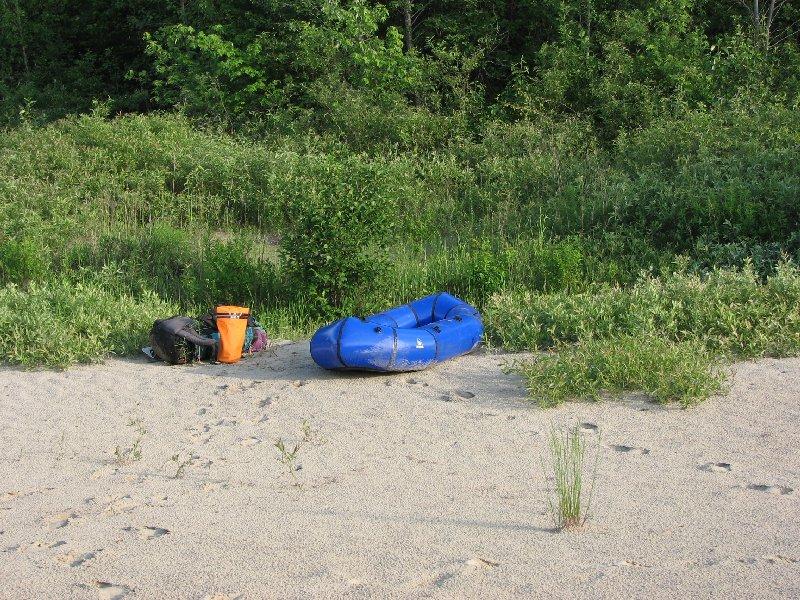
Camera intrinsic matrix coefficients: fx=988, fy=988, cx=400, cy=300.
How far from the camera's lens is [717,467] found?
225 inches

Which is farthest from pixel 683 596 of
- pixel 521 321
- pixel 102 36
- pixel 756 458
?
pixel 102 36

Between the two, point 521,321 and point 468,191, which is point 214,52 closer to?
point 468,191

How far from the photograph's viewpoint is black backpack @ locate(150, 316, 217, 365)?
28.9ft

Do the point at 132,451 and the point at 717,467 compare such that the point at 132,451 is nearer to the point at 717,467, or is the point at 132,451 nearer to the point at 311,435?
the point at 311,435

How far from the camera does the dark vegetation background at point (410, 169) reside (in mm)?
10297

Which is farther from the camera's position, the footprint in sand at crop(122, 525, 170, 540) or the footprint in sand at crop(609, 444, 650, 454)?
the footprint in sand at crop(609, 444, 650, 454)

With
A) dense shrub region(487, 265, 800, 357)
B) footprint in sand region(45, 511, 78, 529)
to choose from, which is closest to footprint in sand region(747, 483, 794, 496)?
dense shrub region(487, 265, 800, 357)

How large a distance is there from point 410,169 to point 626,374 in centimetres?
821

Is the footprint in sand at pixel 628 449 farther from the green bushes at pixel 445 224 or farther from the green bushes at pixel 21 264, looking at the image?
the green bushes at pixel 21 264

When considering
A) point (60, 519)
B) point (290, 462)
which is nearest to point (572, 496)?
point (290, 462)

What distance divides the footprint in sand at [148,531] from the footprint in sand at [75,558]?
0.93ft

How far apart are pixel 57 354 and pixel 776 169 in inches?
356

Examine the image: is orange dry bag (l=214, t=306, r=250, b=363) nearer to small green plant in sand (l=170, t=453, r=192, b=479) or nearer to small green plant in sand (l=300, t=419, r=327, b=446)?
small green plant in sand (l=300, t=419, r=327, b=446)

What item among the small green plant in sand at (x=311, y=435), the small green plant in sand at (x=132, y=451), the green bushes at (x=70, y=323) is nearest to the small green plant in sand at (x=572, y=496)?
the small green plant in sand at (x=311, y=435)
